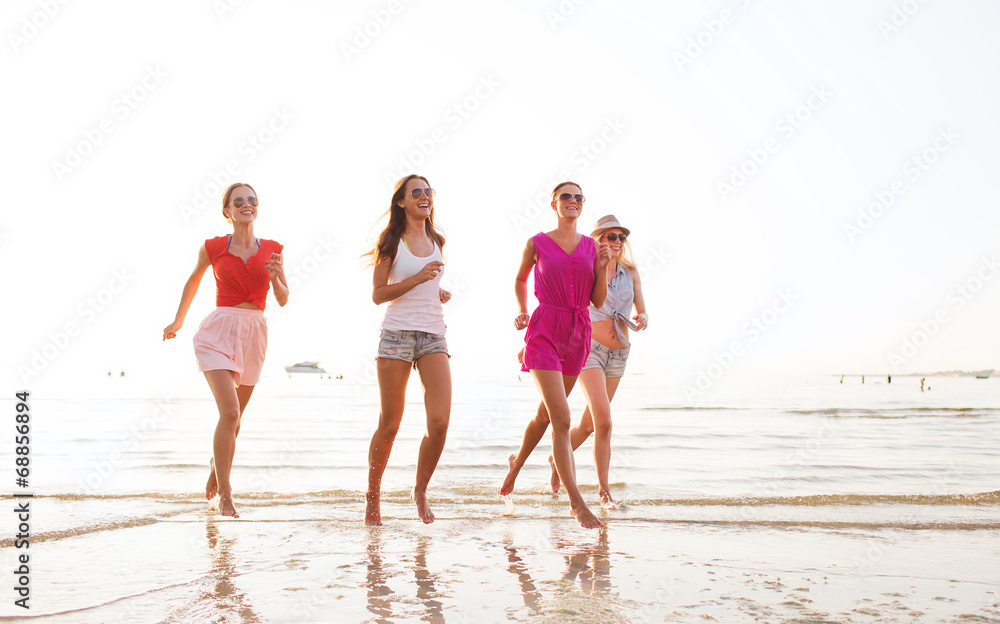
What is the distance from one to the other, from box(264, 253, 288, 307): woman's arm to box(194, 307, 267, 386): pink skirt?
0.94 feet

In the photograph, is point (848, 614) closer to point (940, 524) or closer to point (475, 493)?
point (940, 524)

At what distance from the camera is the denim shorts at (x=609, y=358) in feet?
20.7

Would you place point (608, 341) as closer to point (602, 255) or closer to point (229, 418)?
point (602, 255)

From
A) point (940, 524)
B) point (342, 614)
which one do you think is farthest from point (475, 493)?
point (342, 614)

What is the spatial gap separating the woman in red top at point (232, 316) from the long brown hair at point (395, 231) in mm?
965

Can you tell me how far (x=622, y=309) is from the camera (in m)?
6.48

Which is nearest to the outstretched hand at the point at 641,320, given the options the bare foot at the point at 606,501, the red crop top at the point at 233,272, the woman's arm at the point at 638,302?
the woman's arm at the point at 638,302

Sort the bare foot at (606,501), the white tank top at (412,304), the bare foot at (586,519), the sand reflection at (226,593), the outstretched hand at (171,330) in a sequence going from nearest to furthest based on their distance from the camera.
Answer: the sand reflection at (226,593), the bare foot at (586,519), the white tank top at (412,304), the outstretched hand at (171,330), the bare foot at (606,501)

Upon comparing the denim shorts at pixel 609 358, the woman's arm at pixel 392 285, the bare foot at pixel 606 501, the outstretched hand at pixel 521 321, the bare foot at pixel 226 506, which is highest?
the woman's arm at pixel 392 285

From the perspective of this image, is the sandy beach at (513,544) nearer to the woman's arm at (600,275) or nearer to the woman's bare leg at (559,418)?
the woman's bare leg at (559,418)

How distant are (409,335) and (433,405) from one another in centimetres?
47

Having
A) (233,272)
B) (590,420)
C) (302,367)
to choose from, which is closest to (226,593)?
(233,272)

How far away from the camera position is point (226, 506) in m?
5.53

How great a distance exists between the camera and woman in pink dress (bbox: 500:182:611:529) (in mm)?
5137
